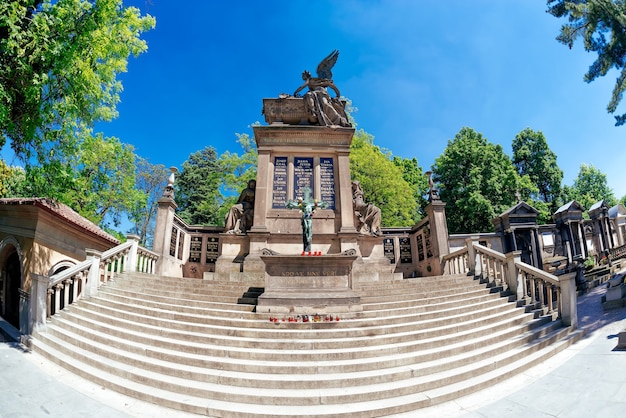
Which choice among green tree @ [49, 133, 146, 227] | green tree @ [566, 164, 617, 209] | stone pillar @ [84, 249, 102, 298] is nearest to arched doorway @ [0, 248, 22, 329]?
green tree @ [49, 133, 146, 227]

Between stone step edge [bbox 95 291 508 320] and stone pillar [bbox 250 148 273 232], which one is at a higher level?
stone pillar [bbox 250 148 273 232]

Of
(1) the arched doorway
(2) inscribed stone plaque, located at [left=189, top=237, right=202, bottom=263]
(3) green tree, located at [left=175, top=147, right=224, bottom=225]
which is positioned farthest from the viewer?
(3) green tree, located at [left=175, top=147, right=224, bottom=225]

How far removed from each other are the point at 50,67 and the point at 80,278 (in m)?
5.97

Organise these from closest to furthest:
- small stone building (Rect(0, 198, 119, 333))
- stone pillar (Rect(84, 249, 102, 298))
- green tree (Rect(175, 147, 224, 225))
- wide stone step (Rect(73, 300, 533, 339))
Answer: wide stone step (Rect(73, 300, 533, 339)), stone pillar (Rect(84, 249, 102, 298)), small stone building (Rect(0, 198, 119, 333)), green tree (Rect(175, 147, 224, 225))

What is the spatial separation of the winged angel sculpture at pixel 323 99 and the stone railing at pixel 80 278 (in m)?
9.15

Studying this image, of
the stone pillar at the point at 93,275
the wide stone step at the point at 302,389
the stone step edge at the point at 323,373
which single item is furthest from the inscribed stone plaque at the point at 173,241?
the wide stone step at the point at 302,389

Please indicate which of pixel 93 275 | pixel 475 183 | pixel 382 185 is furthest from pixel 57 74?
pixel 475 183

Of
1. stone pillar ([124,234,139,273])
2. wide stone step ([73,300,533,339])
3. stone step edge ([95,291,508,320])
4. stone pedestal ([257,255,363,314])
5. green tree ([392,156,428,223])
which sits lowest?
wide stone step ([73,300,533,339])

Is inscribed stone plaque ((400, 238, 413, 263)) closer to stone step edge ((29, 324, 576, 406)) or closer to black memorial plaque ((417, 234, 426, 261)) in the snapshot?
black memorial plaque ((417, 234, 426, 261))

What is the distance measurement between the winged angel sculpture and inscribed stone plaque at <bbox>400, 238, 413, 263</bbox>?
6.44m

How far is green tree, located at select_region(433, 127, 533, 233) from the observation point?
2741cm

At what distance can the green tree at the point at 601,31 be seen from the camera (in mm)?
12039

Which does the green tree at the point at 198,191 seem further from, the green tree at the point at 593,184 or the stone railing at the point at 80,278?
the green tree at the point at 593,184

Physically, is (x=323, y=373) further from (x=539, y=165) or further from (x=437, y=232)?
(x=539, y=165)
